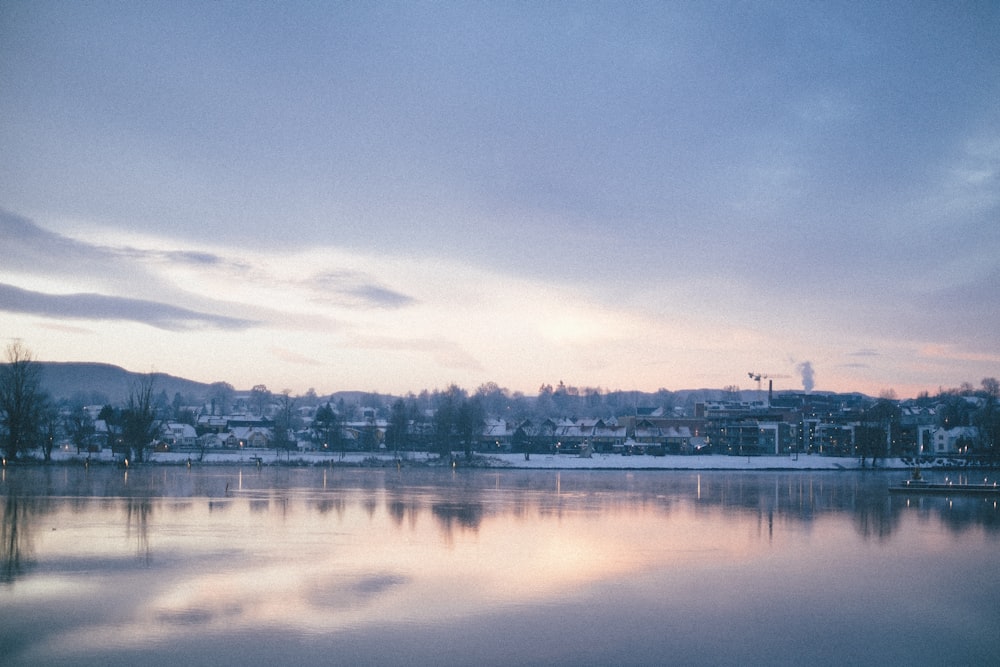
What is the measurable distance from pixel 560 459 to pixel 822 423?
67.5m

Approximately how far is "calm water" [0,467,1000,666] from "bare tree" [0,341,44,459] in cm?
4355

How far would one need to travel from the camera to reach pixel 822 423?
145m

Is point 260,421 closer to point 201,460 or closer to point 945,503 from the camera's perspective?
point 201,460

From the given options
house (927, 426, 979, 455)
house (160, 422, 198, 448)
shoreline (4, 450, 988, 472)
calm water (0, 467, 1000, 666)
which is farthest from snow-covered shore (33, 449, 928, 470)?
calm water (0, 467, 1000, 666)

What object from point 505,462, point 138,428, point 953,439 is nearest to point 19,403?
point 138,428

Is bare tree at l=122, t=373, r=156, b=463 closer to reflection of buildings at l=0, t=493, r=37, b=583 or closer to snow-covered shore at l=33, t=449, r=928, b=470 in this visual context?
snow-covered shore at l=33, t=449, r=928, b=470

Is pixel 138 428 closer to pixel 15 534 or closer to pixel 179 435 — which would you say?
pixel 179 435

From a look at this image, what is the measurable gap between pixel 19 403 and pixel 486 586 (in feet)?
232

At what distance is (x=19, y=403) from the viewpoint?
7362 cm

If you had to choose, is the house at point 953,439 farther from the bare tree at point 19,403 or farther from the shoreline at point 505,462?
the bare tree at point 19,403

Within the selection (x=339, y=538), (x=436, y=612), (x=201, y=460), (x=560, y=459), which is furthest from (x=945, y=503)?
(x=201, y=460)

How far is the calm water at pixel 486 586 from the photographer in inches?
482

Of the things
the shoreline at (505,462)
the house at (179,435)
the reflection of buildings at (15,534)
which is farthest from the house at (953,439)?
the reflection of buildings at (15,534)

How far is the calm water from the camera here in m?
12.2
